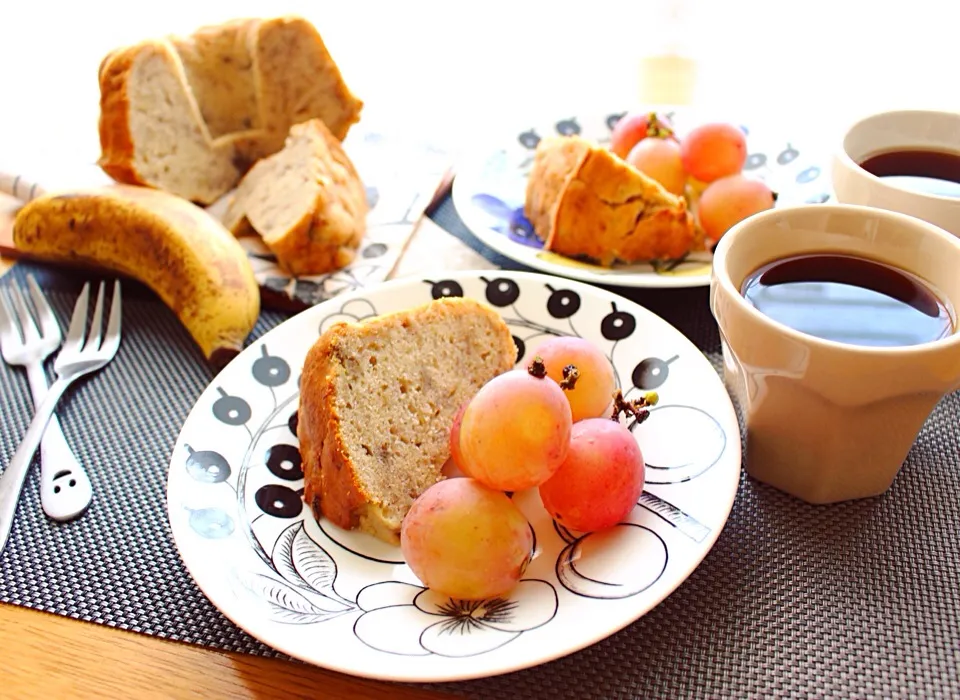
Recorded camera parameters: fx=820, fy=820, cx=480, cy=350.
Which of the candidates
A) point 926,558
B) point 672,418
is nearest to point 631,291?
point 672,418

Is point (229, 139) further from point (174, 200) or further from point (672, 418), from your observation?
point (672, 418)

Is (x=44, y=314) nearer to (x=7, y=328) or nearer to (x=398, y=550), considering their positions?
(x=7, y=328)

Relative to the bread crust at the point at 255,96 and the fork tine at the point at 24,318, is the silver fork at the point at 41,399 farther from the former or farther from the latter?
the bread crust at the point at 255,96

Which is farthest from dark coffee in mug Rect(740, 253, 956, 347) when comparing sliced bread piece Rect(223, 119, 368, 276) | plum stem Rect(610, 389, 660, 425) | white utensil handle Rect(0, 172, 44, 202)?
white utensil handle Rect(0, 172, 44, 202)

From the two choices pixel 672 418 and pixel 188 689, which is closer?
pixel 188 689

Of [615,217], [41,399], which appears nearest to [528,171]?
[615,217]

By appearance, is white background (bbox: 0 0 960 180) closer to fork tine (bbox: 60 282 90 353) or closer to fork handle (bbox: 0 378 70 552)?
fork tine (bbox: 60 282 90 353)
